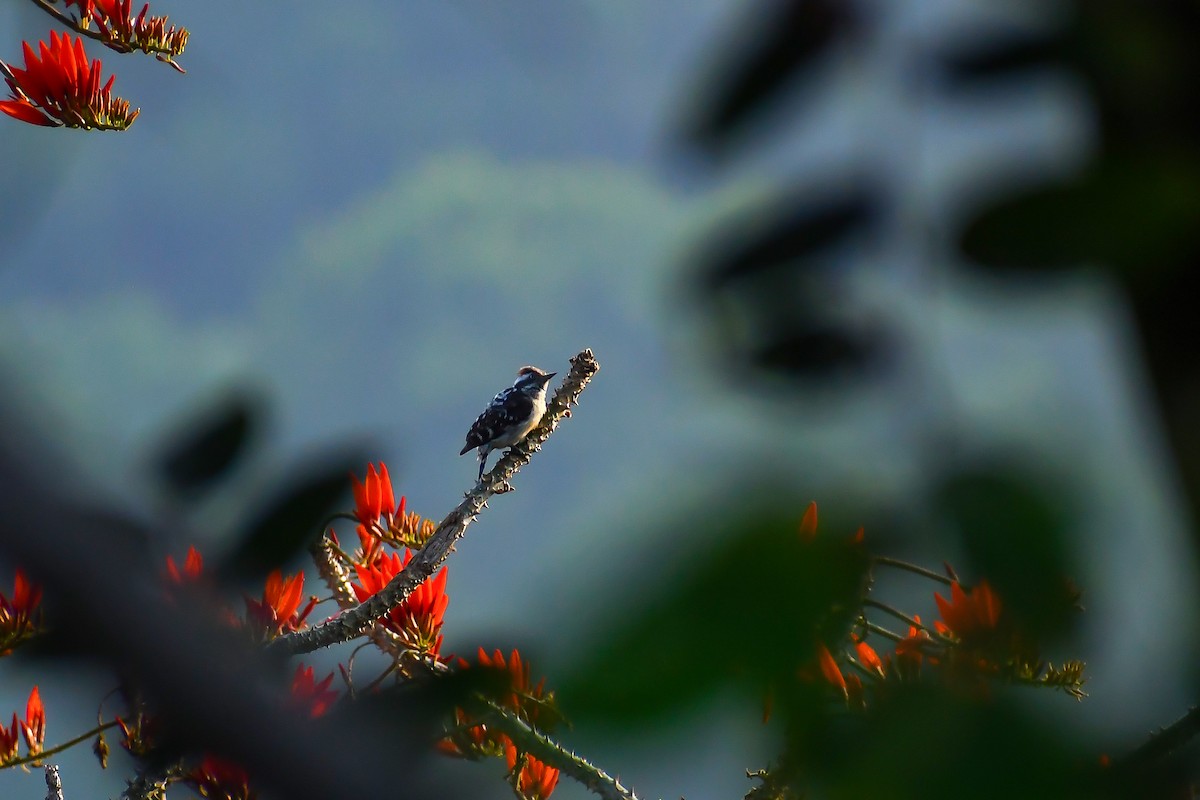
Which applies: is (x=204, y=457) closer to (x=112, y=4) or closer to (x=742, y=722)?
(x=742, y=722)

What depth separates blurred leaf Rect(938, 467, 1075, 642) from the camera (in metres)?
0.22

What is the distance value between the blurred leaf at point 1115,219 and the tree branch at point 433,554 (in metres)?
0.78

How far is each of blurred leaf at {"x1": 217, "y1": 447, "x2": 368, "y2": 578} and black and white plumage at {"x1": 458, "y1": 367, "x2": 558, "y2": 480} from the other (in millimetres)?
2517

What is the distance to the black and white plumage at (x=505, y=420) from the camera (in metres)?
3.01

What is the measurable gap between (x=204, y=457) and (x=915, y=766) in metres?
0.26

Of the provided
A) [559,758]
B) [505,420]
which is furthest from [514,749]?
[505,420]

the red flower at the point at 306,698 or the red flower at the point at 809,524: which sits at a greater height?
the red flower at the point at 809,524

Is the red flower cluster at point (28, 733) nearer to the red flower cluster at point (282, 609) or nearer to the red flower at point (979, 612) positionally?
the red flower cluster at point (282, 609)

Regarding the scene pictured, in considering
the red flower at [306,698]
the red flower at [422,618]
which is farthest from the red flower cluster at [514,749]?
the red flower at [306,698]

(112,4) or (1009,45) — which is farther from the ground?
(1009,45)

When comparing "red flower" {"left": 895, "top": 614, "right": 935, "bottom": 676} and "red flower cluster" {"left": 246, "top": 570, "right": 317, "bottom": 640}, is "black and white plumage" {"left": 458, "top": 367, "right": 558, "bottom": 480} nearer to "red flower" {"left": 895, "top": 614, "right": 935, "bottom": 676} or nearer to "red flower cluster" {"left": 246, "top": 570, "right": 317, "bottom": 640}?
"red flower cluster" {"left": 246, "top": 570, "right": 317, "bottom": 640}

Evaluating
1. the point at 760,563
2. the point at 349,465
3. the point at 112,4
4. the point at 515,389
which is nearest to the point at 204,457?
the point at 349,465

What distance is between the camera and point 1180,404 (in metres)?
0.26

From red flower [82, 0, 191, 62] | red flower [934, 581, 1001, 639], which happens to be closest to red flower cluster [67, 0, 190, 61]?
red flower [82, 0, 191, 62]
